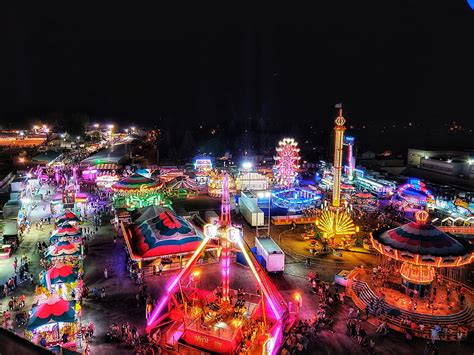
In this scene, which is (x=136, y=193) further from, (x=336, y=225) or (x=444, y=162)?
(x=444, y=162)

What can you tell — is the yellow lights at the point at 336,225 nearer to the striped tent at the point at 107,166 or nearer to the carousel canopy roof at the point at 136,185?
the carousel canopy roof at the point at 136,185

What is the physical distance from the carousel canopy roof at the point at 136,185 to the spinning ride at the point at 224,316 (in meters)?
19.0

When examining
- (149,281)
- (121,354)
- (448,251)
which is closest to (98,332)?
(121,354)

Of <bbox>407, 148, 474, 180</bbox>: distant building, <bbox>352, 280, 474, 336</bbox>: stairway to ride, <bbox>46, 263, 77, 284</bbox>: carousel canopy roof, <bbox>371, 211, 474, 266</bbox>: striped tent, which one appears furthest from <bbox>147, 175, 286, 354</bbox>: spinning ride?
<bbox>407, 148, 474, 180</bbox>: distant building

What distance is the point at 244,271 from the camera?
23.9 meters

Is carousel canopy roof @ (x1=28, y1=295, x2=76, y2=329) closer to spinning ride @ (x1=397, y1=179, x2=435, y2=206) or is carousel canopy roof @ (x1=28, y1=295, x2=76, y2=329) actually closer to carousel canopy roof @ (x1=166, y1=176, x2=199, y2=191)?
carousel canopy roof @ (x1=166, y1=176, x2=199, y2=191)

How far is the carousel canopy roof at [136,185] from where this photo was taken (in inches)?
1401

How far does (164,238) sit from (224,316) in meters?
8.46

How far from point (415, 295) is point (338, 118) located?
45.1 ft

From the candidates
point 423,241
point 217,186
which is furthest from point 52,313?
point 217,186

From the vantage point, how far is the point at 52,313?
15.6 metres

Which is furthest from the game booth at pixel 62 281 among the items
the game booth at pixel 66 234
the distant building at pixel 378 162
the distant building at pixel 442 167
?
Result: the distant building at pixel 378 162

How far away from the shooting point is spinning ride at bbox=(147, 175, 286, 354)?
1553 centimetres

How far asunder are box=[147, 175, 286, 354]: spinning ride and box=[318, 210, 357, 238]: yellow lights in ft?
38.8
